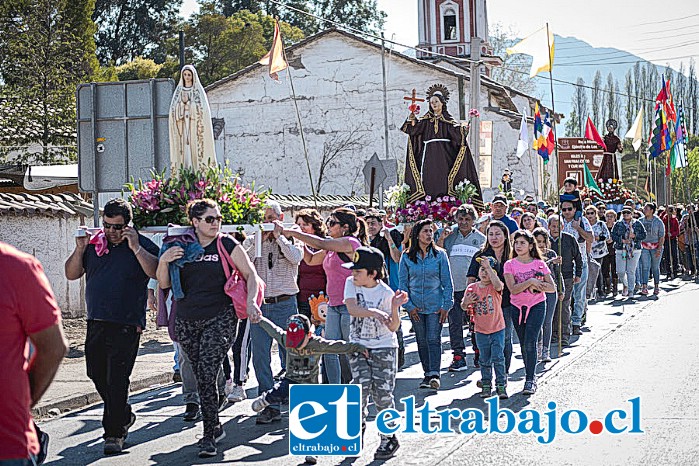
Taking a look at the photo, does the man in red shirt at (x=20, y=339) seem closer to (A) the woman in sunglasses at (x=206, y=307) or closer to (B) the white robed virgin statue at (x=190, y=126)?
(A) the woman in sunglasses at (x=206, y=307)

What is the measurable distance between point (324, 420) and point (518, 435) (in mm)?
1580

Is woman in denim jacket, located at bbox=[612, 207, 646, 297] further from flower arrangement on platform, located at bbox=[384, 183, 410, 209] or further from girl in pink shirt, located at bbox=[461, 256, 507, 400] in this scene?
girl in pink shirt, located at bbox=[461, 256, 507, 400]

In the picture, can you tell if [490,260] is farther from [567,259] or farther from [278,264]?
[567,259]

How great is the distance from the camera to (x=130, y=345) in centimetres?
825

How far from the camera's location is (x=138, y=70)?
149 ft

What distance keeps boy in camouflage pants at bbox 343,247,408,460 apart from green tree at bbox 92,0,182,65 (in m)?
46.1

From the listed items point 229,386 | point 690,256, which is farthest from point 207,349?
point 690,256

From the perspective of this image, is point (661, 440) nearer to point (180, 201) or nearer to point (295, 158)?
point (180, 201)

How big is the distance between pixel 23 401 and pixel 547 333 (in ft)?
28.0

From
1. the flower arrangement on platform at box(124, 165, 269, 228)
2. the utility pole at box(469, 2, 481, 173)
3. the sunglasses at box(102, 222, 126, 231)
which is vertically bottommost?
the sunglasses at box(102, 222, 126, 231)

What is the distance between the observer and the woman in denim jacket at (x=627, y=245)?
21672mm

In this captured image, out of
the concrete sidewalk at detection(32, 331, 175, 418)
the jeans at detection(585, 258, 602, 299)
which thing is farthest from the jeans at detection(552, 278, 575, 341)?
the concrete sidewalk at detection(32, 331, 175, 418)

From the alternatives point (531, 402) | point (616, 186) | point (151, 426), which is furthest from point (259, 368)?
point (616, 186)

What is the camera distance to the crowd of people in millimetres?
7918
